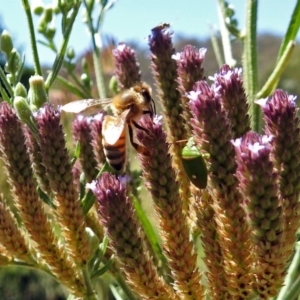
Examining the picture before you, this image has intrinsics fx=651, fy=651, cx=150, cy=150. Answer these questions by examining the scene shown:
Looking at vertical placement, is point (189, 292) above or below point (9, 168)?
below

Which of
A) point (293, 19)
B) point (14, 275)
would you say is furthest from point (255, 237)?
point (14, 275)

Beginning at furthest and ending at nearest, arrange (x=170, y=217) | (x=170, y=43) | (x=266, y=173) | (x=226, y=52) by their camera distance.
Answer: (x=226, y=52), (x=170, y=43), (x=170, y=217), (x=266, y=173)

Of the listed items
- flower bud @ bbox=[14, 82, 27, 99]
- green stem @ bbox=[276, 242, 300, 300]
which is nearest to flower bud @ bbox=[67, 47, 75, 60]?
flower bud @ bbox=[14, 82, 27, 99]

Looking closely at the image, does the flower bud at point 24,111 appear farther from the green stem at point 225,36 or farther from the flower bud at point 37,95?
the green stem at point 225,36

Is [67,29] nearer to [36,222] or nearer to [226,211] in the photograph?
[36,222]

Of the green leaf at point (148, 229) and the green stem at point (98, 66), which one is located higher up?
the green stem at point (98, 66)

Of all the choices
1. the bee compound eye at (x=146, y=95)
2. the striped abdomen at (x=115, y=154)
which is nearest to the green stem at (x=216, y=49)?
the bee compound eye at (x=146, y=95)

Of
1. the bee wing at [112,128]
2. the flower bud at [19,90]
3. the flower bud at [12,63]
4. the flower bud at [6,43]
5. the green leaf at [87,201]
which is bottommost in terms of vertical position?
the green leaf at [87,201]
